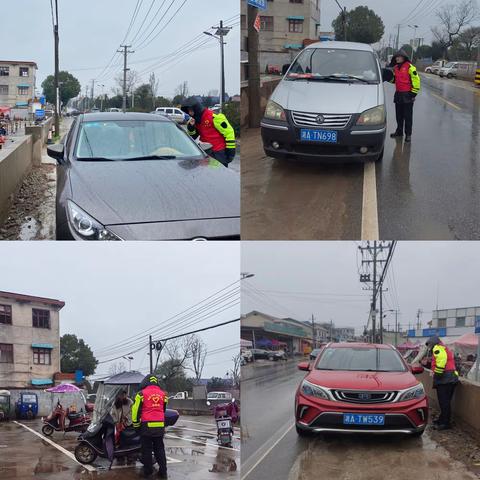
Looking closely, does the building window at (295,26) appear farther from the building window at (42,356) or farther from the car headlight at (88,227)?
the car headlight at (88,227)

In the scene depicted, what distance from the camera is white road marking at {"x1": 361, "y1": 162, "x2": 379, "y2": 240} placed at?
4336 millimetres

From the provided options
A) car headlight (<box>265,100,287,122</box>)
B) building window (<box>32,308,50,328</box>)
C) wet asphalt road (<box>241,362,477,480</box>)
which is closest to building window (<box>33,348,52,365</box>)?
building window (<box>32,308,50,328</box>)

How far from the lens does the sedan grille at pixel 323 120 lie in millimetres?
5223

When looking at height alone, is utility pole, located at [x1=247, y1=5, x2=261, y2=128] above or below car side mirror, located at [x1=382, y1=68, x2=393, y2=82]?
above

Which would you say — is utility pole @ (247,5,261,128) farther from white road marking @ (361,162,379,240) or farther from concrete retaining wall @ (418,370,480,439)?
concrete retaining wall @ (418,370,480,439)

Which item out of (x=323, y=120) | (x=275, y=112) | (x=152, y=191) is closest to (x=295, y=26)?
(x=275, y=112)

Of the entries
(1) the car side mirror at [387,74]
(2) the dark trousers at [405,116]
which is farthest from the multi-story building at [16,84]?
(1) the car side mirror at [387,74]

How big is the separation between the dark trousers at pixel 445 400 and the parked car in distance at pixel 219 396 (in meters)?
1.91

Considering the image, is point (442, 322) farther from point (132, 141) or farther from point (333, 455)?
point (132, 141)

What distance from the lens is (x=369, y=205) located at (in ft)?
15.8

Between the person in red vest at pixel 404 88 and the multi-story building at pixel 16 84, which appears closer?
the person in red vest at pixel 404 88

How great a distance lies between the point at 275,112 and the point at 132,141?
5.42 feet

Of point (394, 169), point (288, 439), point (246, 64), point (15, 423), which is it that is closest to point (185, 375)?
point (288, 439)

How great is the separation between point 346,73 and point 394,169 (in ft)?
4.04
